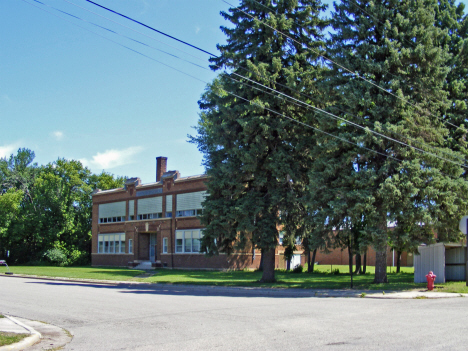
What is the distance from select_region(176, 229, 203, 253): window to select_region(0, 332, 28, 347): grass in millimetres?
32838

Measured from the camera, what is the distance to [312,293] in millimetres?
20406

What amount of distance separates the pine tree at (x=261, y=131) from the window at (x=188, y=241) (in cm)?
1623

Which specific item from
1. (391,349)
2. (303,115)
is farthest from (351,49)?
(391,349)

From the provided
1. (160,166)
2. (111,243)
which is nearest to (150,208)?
(160,166)

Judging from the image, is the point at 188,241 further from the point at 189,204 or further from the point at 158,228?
the point at 158,228

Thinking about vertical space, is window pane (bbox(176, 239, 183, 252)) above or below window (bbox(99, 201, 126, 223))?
below

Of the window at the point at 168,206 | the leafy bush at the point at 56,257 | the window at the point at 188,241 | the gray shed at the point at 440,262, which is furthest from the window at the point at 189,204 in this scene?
the gray shed at the point at 440,262

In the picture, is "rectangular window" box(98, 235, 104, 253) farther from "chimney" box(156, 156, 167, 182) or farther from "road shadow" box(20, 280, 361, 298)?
"road shadow" box(20, 280, 361, 298)

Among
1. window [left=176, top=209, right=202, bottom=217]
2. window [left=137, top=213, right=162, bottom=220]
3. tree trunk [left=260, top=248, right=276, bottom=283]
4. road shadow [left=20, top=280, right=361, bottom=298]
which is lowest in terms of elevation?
road shadow [left=20, top=280, right=361, bottom=298]

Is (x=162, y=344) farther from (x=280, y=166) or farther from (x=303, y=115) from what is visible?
(x=303, y=115)

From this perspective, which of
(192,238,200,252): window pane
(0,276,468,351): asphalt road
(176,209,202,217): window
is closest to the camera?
(0,276,468,351): asphalt road

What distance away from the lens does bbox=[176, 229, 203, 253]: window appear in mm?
42812

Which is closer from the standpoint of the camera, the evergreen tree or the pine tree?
the evergreen tree

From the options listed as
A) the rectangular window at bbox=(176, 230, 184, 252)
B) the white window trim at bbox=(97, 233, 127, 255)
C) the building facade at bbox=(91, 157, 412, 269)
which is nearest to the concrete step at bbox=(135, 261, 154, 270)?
the building facade at bbox=(91, 157, 412, 269)
